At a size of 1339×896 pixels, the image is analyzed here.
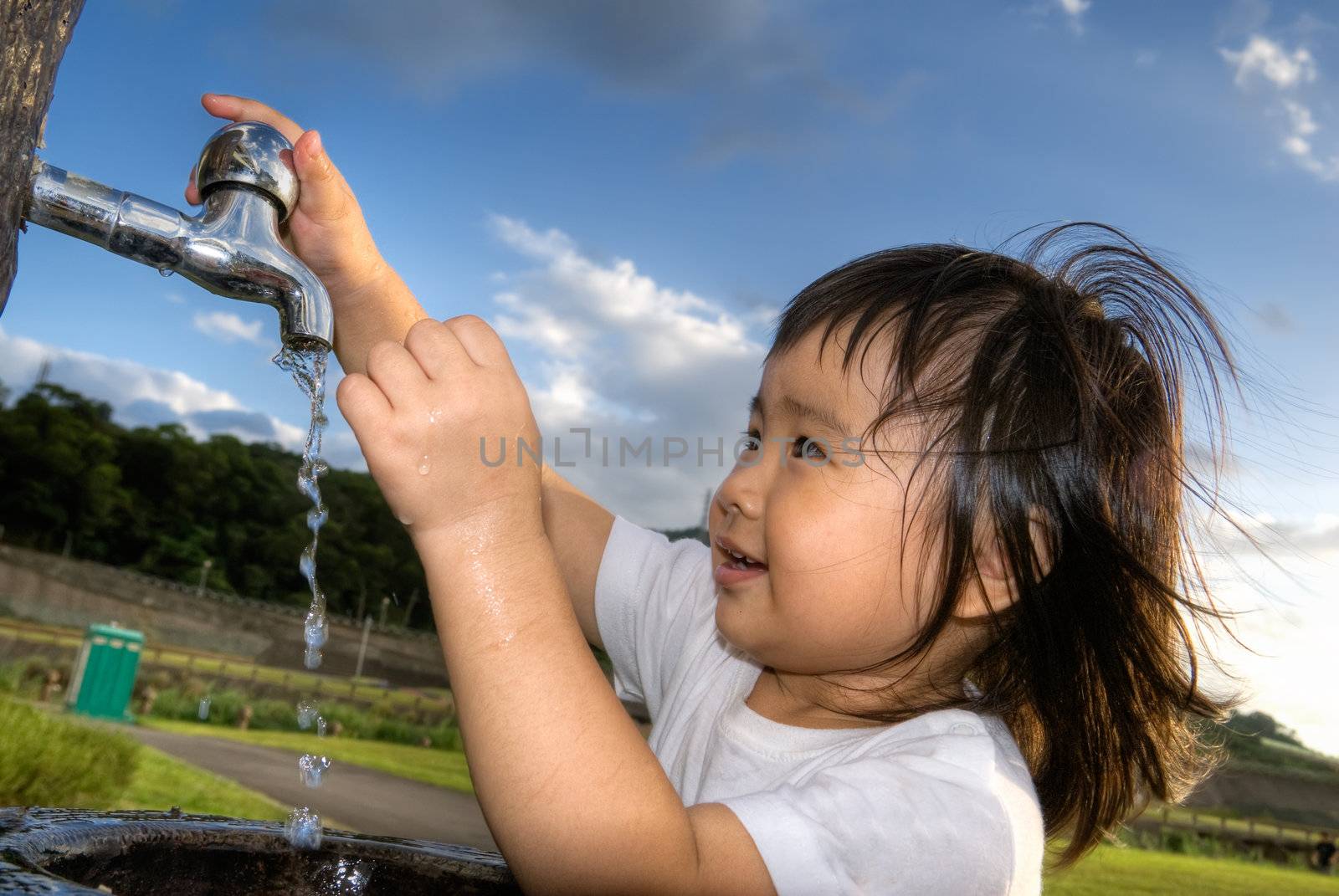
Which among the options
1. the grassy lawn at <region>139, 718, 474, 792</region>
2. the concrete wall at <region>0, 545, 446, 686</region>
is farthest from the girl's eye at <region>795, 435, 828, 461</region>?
the concrete wall at <region>0, 545, 446, 686</region>

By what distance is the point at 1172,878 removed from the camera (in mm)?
6602

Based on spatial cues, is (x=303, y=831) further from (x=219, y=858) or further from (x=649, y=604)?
(x=649, y=604)

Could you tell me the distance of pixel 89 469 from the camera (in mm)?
31531

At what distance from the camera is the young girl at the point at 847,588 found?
81cm

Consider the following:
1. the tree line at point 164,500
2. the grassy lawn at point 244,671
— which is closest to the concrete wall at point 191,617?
the grassy lawn at point 244,671

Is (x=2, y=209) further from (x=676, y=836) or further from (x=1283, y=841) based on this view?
(x=1283, y=841)

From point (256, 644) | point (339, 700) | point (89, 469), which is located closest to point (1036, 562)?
point (339, 700)

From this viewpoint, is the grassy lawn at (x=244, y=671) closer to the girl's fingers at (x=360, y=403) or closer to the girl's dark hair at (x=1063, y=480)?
the girl's dark hair at (x=1063, y=480)

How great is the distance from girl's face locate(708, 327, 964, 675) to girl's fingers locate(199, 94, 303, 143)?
0.78 metres

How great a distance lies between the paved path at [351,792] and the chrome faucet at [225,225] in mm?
6119

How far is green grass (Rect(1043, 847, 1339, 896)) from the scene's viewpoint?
593 cm

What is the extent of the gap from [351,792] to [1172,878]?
6.49 meters

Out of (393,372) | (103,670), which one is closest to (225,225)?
(393,372)

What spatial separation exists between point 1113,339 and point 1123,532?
29 cm
